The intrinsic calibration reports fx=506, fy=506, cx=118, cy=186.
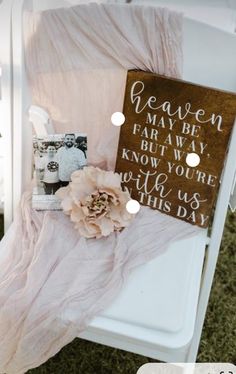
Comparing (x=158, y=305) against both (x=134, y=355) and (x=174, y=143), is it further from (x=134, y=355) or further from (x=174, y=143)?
(x=134, y=355)

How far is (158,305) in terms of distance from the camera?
1124mm

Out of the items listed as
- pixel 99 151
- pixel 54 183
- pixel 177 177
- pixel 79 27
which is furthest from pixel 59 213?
pixel 79 27

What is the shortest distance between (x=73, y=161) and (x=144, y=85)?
27cm

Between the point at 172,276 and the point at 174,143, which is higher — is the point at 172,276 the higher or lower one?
the lower one

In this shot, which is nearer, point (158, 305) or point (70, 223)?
point (158, 305)

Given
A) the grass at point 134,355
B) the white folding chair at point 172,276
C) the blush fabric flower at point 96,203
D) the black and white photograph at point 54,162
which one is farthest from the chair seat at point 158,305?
the grass at point 134,355

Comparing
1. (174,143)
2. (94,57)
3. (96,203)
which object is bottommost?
(96,203)

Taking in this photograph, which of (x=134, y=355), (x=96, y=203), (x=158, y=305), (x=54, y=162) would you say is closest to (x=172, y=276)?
(x=158, y=305)

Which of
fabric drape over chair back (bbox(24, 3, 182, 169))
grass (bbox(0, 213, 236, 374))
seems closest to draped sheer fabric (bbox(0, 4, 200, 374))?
fabric drape over chair back (bbox(24, 3, 182, 169))

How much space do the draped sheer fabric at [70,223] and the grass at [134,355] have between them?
414 millimetres

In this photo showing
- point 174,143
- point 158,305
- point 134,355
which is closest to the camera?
point 158,305

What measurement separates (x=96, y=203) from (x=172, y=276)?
250 millimetres

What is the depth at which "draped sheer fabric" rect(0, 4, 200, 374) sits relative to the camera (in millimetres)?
1117

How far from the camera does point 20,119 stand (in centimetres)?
127
